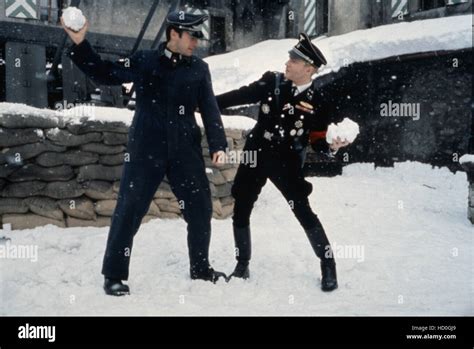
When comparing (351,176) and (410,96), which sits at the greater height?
(410,96)

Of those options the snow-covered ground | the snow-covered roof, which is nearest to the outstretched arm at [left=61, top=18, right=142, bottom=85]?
the snow-covered ground

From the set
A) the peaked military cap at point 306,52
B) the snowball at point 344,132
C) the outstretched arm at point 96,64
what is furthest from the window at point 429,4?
the outstretched arm at point 96,64

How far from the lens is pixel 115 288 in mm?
3049

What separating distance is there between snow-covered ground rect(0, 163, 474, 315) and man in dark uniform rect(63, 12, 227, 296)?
33cm

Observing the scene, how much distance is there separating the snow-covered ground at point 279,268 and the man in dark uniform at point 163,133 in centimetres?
33

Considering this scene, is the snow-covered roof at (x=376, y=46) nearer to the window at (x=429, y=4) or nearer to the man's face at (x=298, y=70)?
the window at (x=429, y=4)

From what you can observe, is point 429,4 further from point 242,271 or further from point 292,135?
point 242,271

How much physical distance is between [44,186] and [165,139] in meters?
1.91

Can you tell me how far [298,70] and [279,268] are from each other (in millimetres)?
1539

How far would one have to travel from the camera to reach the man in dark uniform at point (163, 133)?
312 cm
